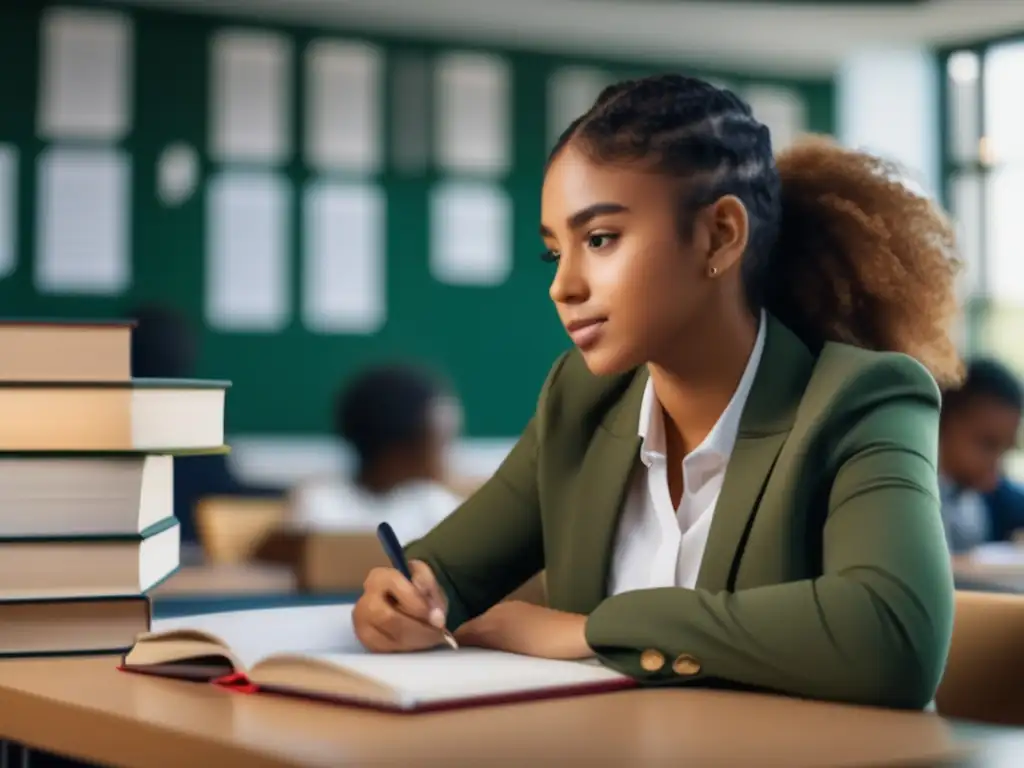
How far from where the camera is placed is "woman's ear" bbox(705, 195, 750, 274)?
55.6 inches

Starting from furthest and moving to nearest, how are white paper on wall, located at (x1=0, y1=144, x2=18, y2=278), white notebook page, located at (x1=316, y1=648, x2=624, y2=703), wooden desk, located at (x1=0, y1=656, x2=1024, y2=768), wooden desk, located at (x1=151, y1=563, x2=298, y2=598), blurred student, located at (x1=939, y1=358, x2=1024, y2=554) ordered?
1. white paper on wall, located at (x1=0, y1=144, x2=18, y2=278)
2. blurred student, located at (x1=939, y1=358, x2=1024, y2=554)
3. wooden desk, located at (x1=151, y1=563, x2=298, y2=598)
4. white notebook page, located at (x1=316, y1=648, x2=624, y2=703)
5. wooden desk, located at (x1=0, y1=656, x2=1024, y2=768)

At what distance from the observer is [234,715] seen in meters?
1.07

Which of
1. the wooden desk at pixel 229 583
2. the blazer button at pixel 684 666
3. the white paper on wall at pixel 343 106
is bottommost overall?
the wooden desk at pixel 229 583

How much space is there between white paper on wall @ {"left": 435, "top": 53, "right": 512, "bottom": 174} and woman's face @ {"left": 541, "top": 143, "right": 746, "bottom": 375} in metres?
8.33

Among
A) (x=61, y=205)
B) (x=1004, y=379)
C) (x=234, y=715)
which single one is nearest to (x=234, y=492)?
(x=1004, y=379)

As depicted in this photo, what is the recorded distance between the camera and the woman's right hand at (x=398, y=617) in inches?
52.2

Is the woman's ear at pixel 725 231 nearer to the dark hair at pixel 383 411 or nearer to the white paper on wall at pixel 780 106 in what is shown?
the dark hair at pixel 383 411

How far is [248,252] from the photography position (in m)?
9.08

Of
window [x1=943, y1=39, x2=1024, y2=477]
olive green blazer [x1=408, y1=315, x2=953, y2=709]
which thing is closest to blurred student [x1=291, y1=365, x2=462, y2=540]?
olive green blazer [x1=408, y1=315, x2=953, y2=709]

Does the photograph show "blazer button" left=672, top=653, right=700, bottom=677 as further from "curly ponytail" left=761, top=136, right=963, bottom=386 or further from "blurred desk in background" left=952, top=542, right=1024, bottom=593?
"blurred desk in background" left=952, top=542, right=1024, bottom=593

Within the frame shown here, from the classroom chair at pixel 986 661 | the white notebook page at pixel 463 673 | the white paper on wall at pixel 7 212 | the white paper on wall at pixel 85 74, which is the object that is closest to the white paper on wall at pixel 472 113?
the white paper on wall at pixel 85 74

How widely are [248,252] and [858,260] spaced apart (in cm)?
777

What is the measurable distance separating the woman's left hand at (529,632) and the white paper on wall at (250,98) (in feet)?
26.2

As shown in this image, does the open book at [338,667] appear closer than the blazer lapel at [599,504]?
Yes
